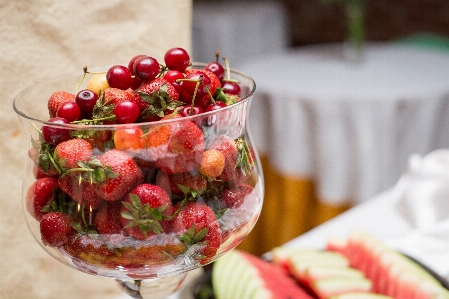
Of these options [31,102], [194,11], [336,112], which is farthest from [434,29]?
[31,102]

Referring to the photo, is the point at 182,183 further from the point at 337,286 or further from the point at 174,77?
the point at 337,286

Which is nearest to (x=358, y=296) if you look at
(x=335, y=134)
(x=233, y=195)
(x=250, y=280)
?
(x=250, y=280)

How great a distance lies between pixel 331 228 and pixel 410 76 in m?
1.24

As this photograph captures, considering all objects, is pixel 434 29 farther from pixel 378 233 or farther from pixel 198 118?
pixel 198 118

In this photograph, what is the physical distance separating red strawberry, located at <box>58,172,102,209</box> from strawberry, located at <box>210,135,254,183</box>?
0.12 meters

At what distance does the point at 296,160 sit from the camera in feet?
6.21

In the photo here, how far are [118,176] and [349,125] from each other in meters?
1.48

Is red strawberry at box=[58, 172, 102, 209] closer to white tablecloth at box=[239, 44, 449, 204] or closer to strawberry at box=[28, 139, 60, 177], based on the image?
strawberry at box=[28, 139, 60, 177]

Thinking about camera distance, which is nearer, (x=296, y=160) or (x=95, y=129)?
(x=95, y=129)

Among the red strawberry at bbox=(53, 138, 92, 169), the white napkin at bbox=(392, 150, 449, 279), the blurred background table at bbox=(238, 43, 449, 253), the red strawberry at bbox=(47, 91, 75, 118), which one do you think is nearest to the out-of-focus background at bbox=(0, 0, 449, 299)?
the blurred background table at bbox=(238, 43, 449, 253)

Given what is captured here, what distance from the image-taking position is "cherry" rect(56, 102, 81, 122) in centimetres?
48

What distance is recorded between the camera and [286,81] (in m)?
1.97

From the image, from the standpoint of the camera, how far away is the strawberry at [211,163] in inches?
18.1

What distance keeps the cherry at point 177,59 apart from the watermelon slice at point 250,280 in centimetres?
32
